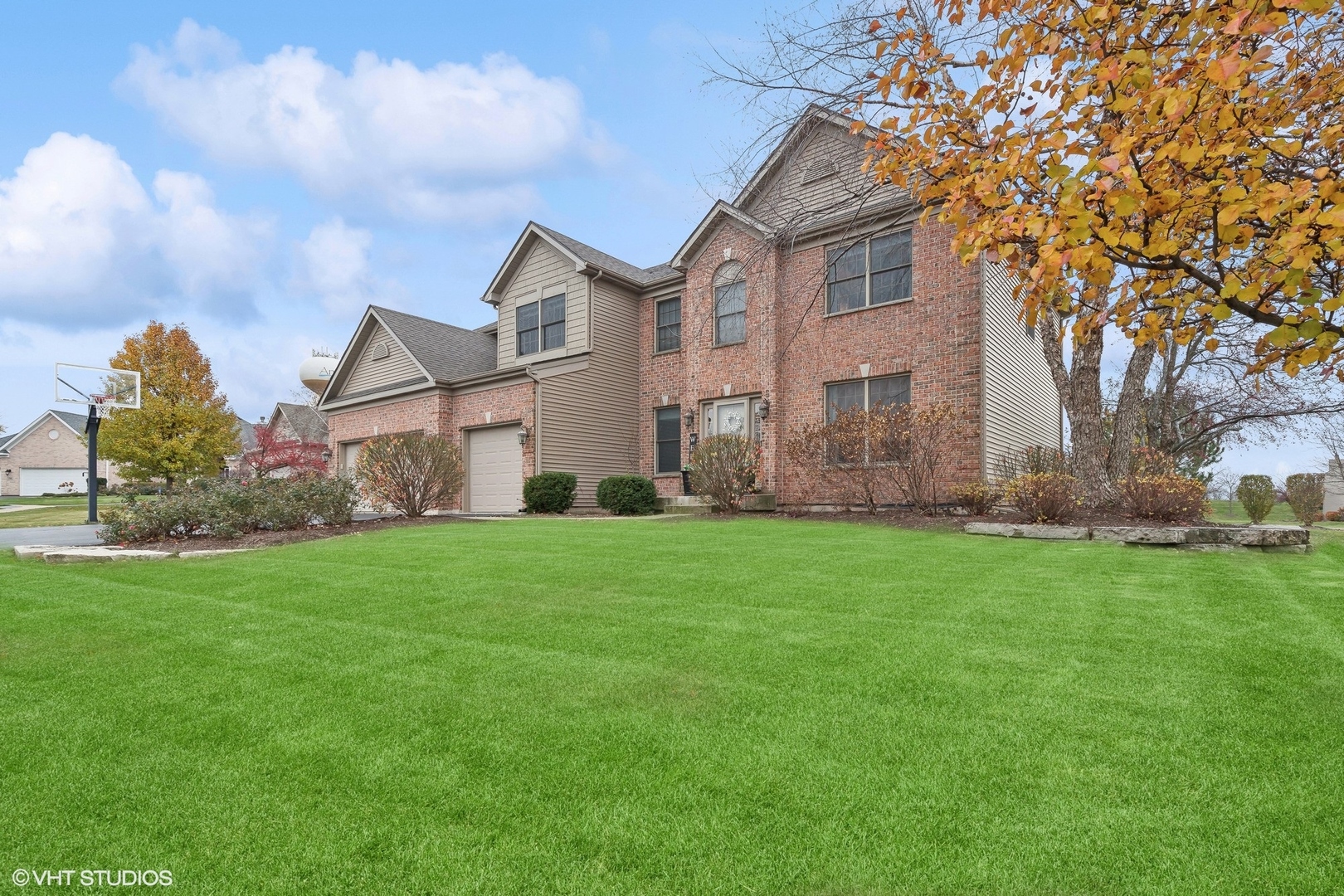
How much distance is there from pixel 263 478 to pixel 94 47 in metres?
6.92

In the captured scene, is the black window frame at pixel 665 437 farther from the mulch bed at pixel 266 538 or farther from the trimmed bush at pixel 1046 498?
the trimmed bush at pixel 1046 498

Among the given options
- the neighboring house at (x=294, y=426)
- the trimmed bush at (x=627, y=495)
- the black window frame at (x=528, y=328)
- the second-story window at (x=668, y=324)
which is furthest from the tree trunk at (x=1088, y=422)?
the neighboring house at (x=294, y=426)

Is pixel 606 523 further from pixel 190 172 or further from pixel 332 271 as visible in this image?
pixel 332 271

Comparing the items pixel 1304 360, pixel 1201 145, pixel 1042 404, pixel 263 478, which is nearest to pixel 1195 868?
pixel 1304 360

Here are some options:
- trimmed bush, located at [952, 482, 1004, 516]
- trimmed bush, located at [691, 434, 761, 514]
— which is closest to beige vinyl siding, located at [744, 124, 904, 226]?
trimmed bush, located at [691, 434, 761, 514]

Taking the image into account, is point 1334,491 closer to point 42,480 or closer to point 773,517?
point 773,517

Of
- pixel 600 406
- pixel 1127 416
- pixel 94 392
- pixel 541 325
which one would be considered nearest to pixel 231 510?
pixel 600 406

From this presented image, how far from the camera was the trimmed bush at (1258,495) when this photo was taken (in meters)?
18.0

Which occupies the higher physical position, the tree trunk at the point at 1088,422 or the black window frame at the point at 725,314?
the black window frame at the point at 725,314

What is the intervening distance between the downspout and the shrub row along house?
39 mm

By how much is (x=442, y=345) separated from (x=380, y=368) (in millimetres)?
1947

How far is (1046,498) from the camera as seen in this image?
9414 millimetres

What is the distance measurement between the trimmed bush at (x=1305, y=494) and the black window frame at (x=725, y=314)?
17.1 metres

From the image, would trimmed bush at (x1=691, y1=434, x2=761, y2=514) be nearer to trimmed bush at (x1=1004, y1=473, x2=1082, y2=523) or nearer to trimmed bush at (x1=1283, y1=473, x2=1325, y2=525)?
trimmed bush at (x1=1004, y1=473, x2=1082, y2=523)
